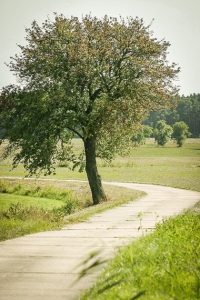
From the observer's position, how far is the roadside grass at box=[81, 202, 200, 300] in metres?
4.53

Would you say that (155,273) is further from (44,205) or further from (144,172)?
→ (144,172)

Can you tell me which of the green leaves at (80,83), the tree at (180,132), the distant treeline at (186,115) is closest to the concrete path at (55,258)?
the green leaves at (80,83)

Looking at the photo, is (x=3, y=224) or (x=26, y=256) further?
(x=3, y=224)

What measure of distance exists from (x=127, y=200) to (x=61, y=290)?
49.1ft

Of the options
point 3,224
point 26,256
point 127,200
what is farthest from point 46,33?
point 26,256

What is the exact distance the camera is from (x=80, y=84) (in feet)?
63.6

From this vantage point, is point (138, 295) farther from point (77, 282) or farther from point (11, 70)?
point (11, 70)

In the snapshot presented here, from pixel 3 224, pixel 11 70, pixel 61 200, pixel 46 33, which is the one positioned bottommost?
pixel 61 200

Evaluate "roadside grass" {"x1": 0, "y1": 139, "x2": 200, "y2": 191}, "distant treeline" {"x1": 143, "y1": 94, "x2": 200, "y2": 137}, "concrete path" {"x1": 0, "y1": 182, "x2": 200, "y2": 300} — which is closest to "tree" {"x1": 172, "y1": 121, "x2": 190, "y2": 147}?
"distant treeline" {"x1": 143, "y1": 94, "x2": 200, "y2": 137}

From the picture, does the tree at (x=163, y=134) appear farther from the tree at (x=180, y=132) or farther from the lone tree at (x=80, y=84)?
the lone tree at (x=80, y=84)

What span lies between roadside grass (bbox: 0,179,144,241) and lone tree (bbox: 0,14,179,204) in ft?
10.3

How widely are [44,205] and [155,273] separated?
17695 millimetres

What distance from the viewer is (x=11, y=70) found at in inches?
782

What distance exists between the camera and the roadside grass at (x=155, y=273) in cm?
453
